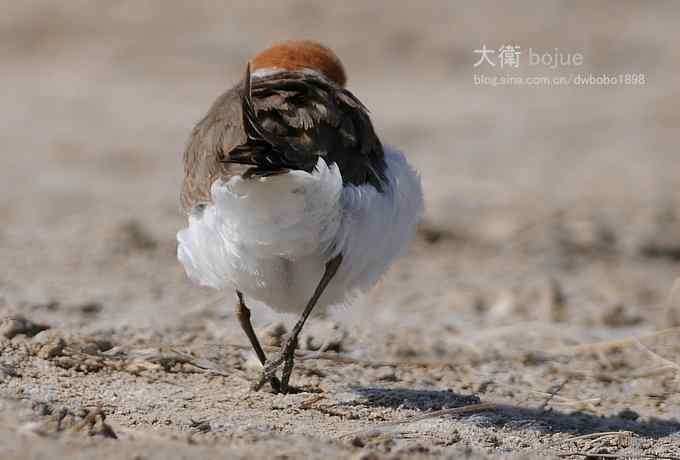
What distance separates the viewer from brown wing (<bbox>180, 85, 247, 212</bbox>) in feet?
14.2

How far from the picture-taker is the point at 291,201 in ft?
13.4

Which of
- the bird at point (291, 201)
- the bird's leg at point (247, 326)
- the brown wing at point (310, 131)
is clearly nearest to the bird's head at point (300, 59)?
the bird at point (291, 201)

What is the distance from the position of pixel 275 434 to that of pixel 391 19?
11.8 meters

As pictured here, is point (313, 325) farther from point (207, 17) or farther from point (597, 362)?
point (207, 17)

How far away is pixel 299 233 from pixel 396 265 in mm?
3943

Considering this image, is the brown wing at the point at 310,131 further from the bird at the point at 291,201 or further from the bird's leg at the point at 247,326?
the bird's leg at the point at 247,326

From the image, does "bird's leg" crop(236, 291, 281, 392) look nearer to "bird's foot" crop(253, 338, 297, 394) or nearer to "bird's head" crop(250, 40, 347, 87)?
"bird's foot" crop(253, 338, 297, 394)

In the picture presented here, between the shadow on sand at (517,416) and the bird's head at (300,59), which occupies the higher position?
the bird's head at (300,59)

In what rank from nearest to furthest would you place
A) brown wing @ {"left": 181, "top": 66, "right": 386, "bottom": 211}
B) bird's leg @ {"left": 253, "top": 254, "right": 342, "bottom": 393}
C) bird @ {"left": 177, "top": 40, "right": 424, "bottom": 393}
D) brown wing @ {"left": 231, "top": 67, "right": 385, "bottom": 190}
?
brown wing @ {"left": 231, "top": 67, "right": 385, "bottom": 190} → bird @ {"left": 177, "top": 40, "right": 424, "bottom": 393} → brown wing @ {"left": 181, "top": 66, "right": 386, "bottom": 211} → bird's leg @ {"left": 253, "top": 254, "right": 342, "bottom": 393}

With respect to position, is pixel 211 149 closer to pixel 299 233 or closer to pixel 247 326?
pixel 299 233

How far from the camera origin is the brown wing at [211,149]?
14.2 feet

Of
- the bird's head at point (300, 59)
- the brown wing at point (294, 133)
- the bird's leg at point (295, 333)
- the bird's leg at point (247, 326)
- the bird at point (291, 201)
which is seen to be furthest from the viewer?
the bird's head at point (300, 59)

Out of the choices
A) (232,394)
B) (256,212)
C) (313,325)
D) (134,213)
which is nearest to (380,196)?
(256,212)

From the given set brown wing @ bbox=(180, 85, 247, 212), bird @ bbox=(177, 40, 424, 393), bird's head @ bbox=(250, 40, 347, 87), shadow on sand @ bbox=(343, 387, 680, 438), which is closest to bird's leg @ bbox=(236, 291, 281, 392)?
bird @ bbox=(177, 40, 424, 393)
